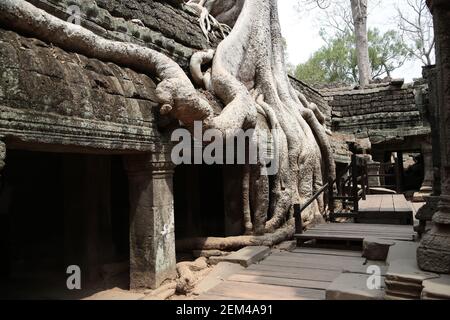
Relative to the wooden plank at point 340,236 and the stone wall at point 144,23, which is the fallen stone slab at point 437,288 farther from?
the stone wall at point 144,23

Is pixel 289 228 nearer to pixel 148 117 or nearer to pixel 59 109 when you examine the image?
pixel 148 117

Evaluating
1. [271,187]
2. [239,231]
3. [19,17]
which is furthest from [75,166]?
[271,187]

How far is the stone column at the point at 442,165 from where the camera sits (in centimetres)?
267

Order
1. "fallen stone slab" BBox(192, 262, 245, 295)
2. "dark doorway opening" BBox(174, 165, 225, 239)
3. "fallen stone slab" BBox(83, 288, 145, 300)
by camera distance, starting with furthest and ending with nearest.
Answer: "dark doorway opening" BBox(174, 165, 225, 239) < "fallen stone slab" BBox(192, 262, 245, 295) < "fallen stone slab" BBox(83, 288, 145, 300)

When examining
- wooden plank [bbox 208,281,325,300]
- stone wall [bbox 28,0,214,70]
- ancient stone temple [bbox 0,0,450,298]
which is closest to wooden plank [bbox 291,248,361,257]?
ancient stone temple [bbox 0,0,450,298]

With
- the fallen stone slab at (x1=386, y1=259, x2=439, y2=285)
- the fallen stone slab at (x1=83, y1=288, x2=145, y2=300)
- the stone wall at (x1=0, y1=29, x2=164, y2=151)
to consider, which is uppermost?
the stone wall at (x1=0, y1=29, x2=164, y2=151)

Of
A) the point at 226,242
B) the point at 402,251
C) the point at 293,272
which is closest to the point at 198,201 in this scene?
the point at 226,242

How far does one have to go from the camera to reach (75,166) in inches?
170

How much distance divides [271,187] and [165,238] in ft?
7.71

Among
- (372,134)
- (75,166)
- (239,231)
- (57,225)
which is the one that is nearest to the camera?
(75,166)

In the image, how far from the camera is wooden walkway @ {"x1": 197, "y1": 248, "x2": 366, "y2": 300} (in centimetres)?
329

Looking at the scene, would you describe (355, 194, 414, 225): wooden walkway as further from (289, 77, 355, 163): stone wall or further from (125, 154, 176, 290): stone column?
(125, 154, 176, 290): stone column

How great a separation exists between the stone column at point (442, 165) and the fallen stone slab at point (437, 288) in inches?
7.1

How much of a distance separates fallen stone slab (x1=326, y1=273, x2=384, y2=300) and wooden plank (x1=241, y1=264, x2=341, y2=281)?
65cm
